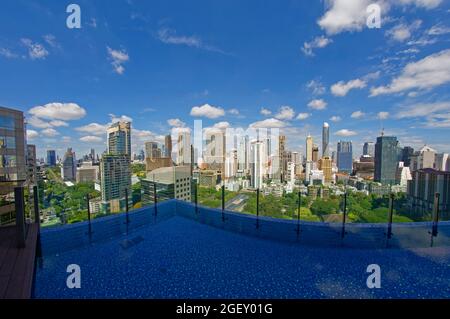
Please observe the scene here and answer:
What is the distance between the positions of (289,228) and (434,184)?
3.19 m

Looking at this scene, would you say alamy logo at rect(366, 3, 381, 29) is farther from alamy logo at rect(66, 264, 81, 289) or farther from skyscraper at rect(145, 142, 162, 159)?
skyscraper at rect(145, 142, 162, 159)

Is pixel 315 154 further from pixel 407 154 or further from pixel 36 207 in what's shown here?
pixel 36 207

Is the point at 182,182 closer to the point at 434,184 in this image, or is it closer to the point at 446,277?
the point at 446,277

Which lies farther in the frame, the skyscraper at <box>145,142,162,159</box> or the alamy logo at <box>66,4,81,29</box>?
the skyscraper at <box>145,142,162,159</box>

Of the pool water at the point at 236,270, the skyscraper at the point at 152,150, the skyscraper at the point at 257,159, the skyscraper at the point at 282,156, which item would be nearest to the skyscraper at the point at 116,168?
the skyscraper at the point at 152,150

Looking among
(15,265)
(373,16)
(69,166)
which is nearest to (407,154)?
(373,16)

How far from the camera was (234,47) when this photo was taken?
6273 millimetres

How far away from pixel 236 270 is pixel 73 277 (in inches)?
84.6

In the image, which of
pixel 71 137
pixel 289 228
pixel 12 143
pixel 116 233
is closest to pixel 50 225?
pixel 116 233

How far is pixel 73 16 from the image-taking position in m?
3.19

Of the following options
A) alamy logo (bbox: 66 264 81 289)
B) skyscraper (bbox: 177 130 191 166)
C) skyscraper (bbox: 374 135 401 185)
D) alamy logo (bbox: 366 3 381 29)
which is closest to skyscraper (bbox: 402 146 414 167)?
skyscraper (bbox: 374 135 401 185)

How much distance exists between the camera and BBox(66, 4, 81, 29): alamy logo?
3.14 m

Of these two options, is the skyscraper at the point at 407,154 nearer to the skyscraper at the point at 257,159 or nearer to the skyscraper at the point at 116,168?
the skyscraper at the point at 257,159

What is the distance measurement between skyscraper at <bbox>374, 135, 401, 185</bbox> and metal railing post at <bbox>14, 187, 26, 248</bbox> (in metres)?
6.65
